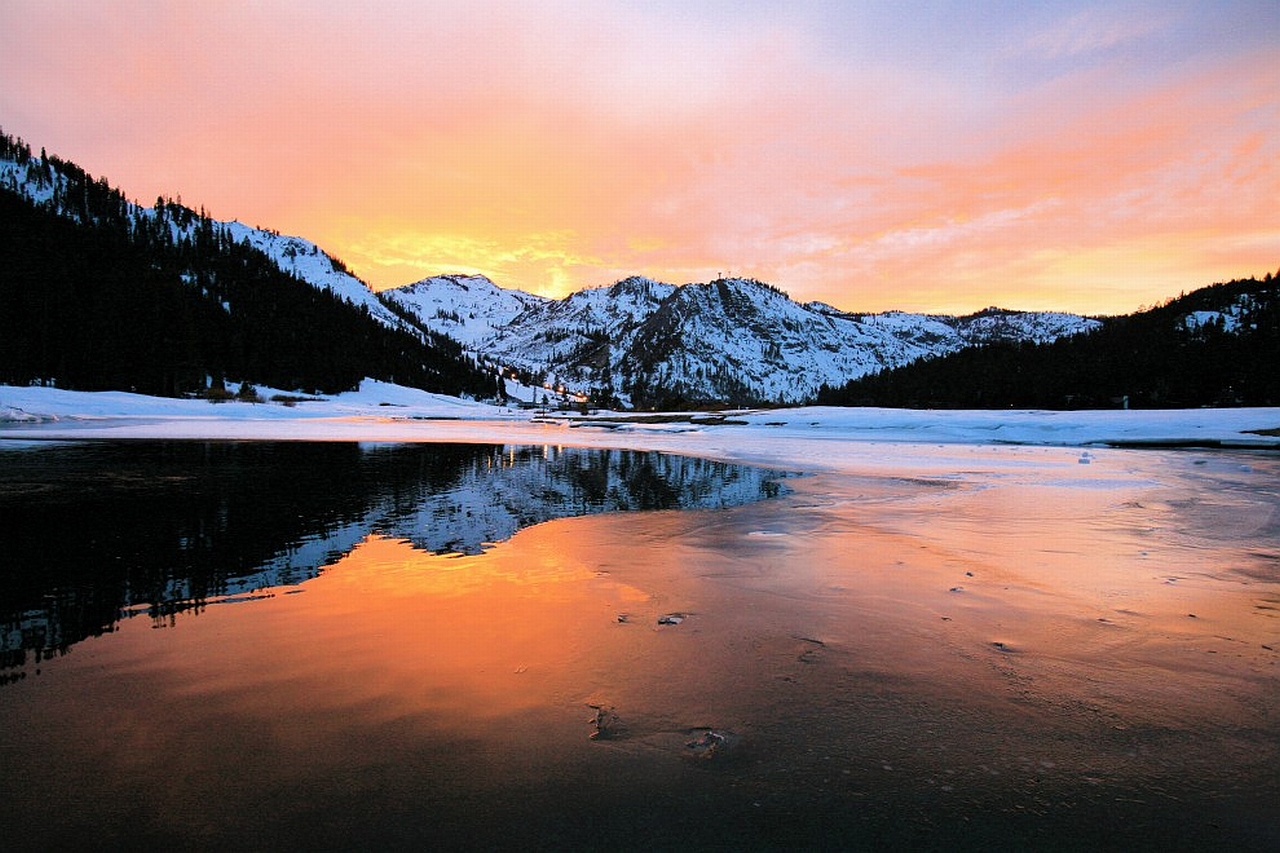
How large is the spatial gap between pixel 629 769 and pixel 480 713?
1064 mm

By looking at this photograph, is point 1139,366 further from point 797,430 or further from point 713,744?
point 713,744

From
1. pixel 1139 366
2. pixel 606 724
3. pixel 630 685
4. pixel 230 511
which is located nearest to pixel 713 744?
pixel 606 724

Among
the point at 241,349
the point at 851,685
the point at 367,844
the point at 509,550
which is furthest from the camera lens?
the point at 241,349

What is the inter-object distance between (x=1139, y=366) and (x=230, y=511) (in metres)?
115

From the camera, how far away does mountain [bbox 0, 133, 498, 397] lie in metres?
79.6

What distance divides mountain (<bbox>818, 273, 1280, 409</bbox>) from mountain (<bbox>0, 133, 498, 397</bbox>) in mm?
122987

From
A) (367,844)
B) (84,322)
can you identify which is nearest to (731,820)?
(367,844)

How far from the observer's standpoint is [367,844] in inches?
97.8

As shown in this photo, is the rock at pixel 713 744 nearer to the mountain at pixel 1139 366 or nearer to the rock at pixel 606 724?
the rock at pixel 606 724

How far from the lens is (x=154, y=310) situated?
3484 inches

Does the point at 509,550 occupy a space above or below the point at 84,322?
below

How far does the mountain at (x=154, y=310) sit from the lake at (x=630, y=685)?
93683 mm

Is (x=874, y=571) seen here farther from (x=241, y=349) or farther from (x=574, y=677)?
(x=241, y=349)

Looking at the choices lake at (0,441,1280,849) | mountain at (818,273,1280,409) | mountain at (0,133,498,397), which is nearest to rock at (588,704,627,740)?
lake at (0,441,1280,849)
